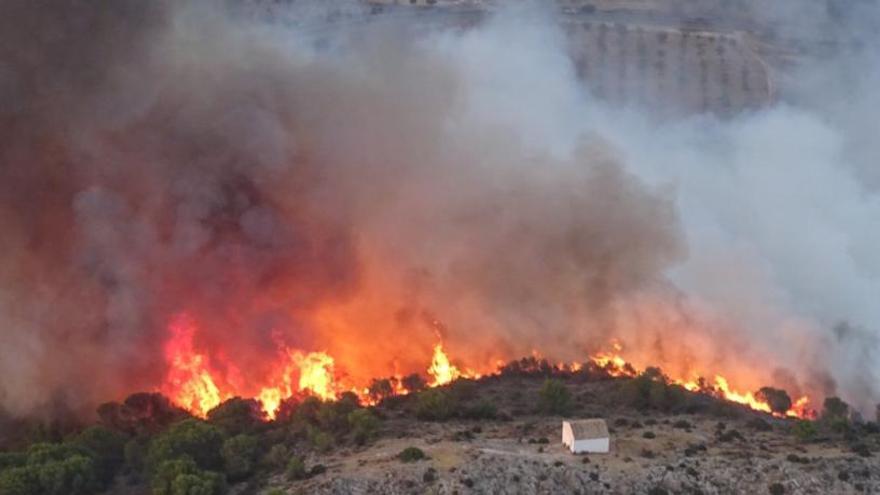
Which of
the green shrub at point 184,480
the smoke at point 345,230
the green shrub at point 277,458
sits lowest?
the green shrub at point 184,480

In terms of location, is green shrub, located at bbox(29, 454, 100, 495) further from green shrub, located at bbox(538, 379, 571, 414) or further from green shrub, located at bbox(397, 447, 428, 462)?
green shrub, located at bbox(538, 379, 571, 414)

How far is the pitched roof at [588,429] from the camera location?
1852 inches

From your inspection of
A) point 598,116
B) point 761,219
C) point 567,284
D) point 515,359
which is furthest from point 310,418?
point 598,116

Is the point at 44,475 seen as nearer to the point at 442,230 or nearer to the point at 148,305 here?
the point at 148,305

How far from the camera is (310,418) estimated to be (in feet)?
177

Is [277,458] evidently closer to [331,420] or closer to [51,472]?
[331,420]

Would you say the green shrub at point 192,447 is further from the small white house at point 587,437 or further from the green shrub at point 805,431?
the green shrub at point 805,431

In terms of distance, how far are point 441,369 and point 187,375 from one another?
15.8 m

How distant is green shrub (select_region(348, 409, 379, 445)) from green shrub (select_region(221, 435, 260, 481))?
5.06 m

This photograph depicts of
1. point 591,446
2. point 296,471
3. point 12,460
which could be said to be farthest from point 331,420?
point 12,460

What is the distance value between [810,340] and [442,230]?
83.1 ft

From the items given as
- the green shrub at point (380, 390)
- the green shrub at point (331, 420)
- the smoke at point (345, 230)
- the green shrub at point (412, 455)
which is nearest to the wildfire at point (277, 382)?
the green shrub at point (380, 390)

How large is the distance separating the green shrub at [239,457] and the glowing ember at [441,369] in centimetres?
1567

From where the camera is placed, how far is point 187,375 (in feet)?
199
